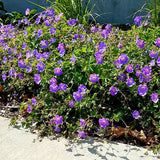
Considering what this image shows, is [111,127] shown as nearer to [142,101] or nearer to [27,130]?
[142,101]

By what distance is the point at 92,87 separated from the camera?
4312 millimetres

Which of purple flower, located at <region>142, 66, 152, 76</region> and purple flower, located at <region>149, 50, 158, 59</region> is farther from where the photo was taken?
purple flower, located at <region>149, 50, 158, 59</region>

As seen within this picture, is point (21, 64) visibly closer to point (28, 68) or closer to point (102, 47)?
point (28, 68)

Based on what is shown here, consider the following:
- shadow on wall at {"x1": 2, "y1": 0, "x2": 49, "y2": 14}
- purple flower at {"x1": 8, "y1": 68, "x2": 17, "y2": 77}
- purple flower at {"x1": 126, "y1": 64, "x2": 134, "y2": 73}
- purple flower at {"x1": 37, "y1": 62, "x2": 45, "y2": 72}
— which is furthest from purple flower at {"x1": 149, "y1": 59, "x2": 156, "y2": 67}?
shadow on wall at {"x1": 2, "y1": 0, "x2": 49, "y2": 14}

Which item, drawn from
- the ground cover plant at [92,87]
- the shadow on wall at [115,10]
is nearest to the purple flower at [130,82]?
the ground cover plant at [92,87]

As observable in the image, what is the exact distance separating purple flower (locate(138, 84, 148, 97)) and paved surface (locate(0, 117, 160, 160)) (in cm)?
43

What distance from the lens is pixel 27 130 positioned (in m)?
4.32

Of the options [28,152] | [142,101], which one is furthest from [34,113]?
[142,101]

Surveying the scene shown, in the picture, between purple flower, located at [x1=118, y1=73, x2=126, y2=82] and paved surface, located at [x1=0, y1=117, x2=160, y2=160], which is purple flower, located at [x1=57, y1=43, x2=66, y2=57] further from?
paved surface, located at [x1=0, y1=117, x2=160, y2=160]

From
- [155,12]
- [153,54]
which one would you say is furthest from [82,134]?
[155,12]

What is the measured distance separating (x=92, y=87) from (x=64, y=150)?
0.62 m

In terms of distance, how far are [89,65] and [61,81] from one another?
11.3 inches

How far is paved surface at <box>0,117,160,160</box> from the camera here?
12.6ft

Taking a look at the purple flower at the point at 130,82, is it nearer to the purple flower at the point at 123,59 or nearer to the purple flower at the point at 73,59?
the purple flower at the point at 123,59
